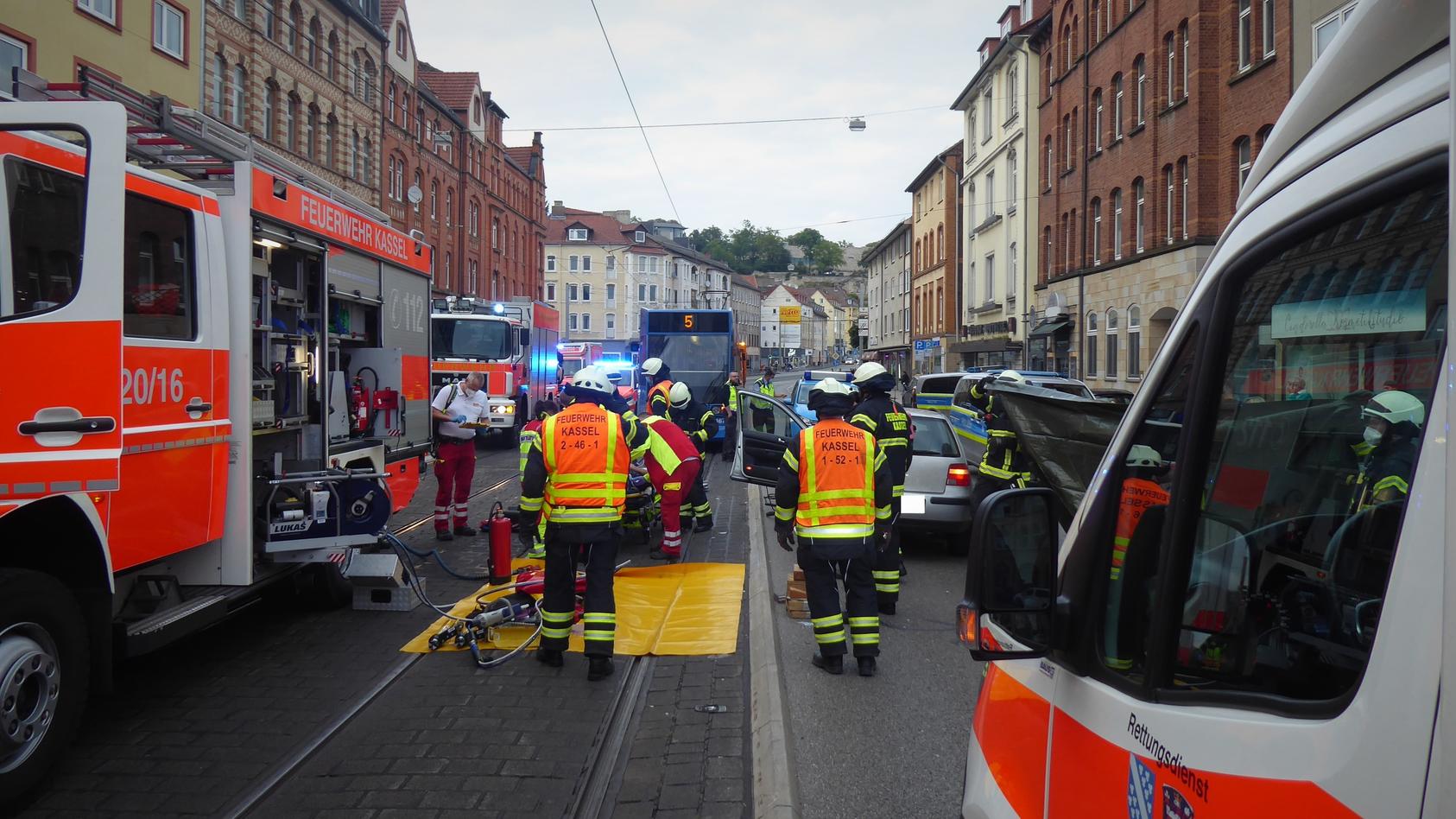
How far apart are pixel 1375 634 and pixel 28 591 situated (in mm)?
4780

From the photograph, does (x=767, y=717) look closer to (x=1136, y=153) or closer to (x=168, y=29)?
(x=1136, y=153)

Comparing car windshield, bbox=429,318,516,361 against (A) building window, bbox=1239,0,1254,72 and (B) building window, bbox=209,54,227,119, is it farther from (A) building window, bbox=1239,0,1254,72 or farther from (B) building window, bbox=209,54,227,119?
(A) building window, bbox=1239,0,1254,72

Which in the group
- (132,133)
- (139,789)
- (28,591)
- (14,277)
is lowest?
(139,789)

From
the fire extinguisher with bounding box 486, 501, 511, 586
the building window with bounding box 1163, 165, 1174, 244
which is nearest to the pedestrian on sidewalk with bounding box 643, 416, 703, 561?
the fire extinguisher with bounding box 486, 501, 511, 586

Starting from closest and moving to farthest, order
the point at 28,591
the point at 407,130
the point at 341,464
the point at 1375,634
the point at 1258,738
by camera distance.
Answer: the point at 1375,634 < the point at 1258,738 < the point at 28,591 < the point at 341,464 < the point at 407,130

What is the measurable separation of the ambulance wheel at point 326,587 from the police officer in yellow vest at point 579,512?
216 centimetres

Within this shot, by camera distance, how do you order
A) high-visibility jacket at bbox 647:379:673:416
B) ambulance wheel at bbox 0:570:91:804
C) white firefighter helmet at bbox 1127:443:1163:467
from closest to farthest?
white firefighter helmet at bbox 1127:443:1163:467
ambulance wheel at bbox 0:570:91:804
high-visibility jacket at bbox 647:379:673:416

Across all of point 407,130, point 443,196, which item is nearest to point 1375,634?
point 407,130

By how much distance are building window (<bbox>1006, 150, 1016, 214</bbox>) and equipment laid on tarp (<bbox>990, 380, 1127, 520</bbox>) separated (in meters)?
34.3

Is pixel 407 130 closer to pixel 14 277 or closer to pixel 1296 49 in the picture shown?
pixel 1296 49

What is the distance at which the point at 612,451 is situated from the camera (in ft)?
21.4

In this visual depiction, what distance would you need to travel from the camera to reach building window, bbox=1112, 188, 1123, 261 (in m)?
28.4

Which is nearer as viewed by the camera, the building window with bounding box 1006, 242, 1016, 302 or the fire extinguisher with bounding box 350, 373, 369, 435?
the fire extinguisher with bounding box 350, 373, 369, 435

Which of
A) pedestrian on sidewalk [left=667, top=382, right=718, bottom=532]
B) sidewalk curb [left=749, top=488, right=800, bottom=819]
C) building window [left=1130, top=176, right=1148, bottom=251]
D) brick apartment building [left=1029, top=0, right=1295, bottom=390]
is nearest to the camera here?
sidewalk curb [left=749, top=488, right=800, bottom=819]
